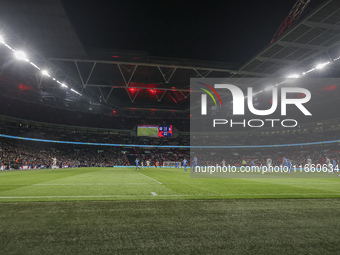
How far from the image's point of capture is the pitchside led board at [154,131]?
57.0 meters

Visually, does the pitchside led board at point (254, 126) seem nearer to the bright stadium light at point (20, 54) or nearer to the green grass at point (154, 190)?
the bright stadium light at point (20, 54)

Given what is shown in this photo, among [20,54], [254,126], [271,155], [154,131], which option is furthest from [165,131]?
[20,54]

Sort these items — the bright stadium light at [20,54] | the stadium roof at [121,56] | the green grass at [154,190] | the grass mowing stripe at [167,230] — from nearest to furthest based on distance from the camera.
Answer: the grass mowing stripe at [167,230]
the green grass at [154,190]
the stadium roof at [121,56]
the bright stadium light at [20,54]

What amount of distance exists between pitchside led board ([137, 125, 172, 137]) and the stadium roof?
23.2 metres

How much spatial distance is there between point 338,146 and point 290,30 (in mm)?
49133

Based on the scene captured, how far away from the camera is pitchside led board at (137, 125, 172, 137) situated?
187 feet

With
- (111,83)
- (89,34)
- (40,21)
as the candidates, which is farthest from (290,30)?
(111,83)

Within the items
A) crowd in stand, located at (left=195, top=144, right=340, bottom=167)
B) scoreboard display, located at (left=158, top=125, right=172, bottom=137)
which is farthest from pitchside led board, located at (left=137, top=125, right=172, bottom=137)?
crowd in stand, located at (left=195, top=144, right=340, bottom=167)

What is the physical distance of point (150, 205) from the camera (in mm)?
5211

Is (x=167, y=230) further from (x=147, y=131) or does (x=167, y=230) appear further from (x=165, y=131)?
(x=147, y=131)

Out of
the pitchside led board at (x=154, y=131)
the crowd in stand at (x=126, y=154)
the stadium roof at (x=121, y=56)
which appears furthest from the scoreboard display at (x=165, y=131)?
the stadium roof at (x=121, y=56)

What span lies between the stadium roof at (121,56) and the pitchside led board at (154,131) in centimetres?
2316

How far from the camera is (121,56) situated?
2328cm

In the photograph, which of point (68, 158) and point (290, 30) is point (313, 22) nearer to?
point (290, 30)
